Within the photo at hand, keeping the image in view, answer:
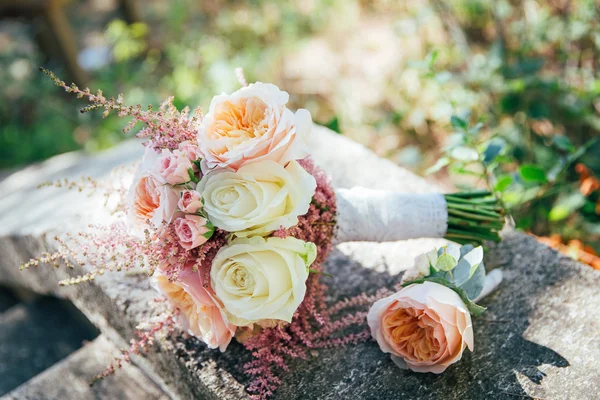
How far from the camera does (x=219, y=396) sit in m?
1.13

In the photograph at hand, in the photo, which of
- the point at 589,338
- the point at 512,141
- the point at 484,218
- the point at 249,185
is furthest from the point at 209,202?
the point at 512,141

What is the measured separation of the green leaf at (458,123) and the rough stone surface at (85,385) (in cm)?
113

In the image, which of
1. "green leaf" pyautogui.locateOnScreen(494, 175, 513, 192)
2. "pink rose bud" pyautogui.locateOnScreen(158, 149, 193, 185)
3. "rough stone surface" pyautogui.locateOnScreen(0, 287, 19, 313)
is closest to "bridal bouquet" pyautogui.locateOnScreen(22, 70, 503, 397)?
"pink rose bud" pyautogui.locateOnScreen(158, 149, 193, 185)

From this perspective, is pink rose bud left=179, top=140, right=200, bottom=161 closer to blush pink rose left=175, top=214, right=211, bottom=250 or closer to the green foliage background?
blush pink rose left=175, top=214, right=211, bottom=250

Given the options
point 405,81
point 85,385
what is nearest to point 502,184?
point 85,385

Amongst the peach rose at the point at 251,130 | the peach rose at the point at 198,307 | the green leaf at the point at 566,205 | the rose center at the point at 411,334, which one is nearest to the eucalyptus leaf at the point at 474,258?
the rose center at the point at 411,334

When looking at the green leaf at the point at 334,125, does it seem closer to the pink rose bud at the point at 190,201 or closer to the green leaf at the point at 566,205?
the green leaf at the point at 566,205

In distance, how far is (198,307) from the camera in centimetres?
109

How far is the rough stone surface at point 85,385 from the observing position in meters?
1.50

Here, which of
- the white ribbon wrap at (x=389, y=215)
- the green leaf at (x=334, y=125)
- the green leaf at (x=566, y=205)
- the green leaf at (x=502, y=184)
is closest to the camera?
the white ribbon wrap at (x=389, y=215)

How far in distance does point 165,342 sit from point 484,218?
0.86 meters

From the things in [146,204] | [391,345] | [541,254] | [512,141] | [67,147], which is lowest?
[67,147]

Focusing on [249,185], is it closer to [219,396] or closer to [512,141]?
[219,396]

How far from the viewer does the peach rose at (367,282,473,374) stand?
1.00 metres
